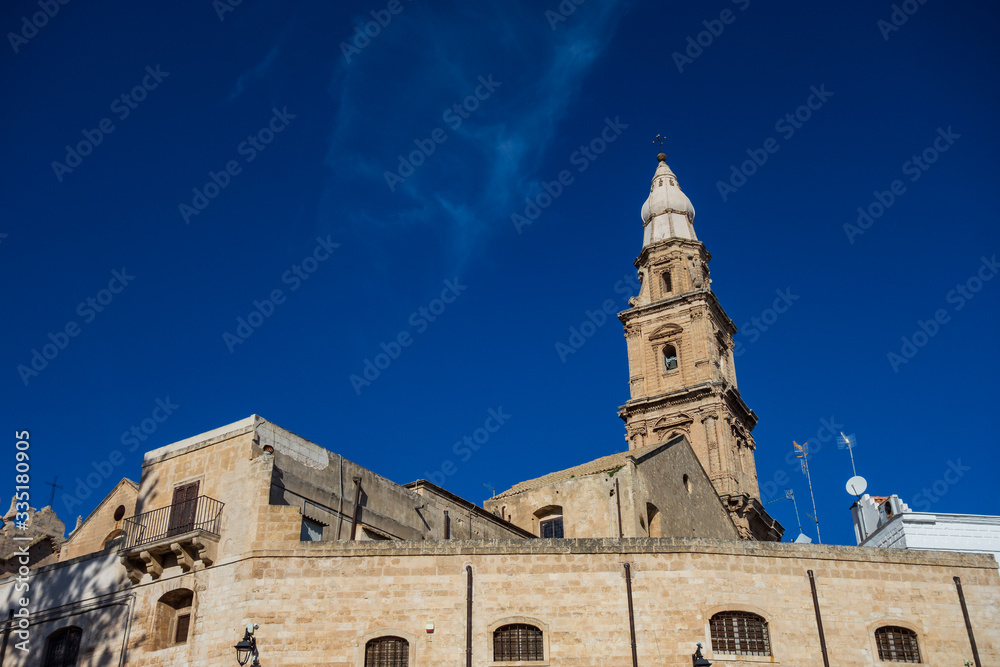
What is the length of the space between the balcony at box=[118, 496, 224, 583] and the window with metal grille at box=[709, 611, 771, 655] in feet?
41.9

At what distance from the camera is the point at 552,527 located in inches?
1394

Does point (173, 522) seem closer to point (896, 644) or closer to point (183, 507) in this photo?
point (183, 507)

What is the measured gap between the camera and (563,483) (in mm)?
35500

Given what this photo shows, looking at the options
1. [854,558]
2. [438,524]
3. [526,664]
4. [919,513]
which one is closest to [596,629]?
[526,664]

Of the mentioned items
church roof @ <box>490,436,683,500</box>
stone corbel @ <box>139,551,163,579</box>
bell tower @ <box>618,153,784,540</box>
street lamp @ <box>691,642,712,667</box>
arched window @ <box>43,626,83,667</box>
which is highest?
bell tower @ <box>618,153,784,540</box>

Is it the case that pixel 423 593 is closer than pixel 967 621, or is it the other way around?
pixel 423 593

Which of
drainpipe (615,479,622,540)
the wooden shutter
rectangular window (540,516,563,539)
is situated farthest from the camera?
rectangular window (540,516,563,539)

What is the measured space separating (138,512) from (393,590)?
335 inches

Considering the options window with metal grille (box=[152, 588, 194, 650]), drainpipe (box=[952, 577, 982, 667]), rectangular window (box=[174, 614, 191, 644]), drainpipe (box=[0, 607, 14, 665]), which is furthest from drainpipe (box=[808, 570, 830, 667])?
drainpipe (box=[0, 607, 14, 665])

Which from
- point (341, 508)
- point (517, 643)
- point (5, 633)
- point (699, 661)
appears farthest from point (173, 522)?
point (699, 661)

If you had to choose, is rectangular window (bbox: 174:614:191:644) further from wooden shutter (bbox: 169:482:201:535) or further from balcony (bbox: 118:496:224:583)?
wooden shutter (bbox: 169:482:201:535)

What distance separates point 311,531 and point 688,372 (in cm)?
3674

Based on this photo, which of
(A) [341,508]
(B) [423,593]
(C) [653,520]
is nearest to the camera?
(B) [423,593]

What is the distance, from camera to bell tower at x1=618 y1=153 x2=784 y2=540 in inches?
2199
